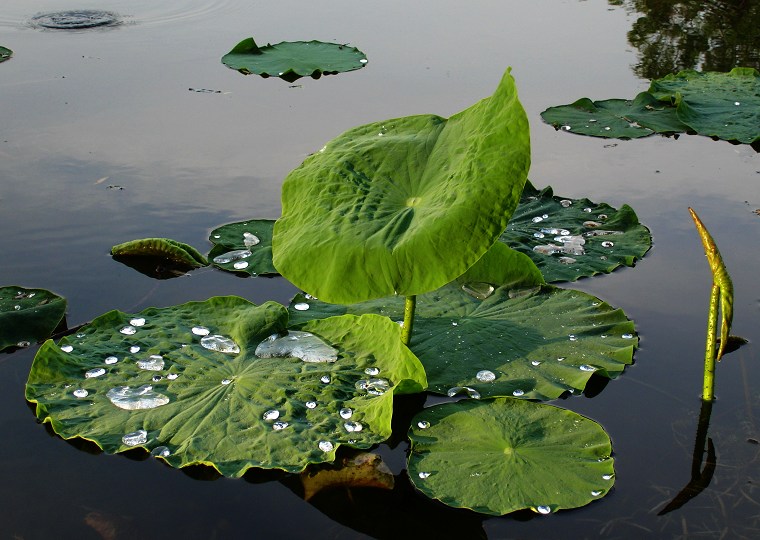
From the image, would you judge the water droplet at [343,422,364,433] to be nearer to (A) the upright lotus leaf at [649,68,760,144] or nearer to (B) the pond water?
(B) the pond water

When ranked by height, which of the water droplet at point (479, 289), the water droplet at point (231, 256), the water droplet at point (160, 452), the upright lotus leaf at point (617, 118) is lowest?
the water droplet at point (231, 256)

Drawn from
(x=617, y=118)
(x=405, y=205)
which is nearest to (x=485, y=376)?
(x=405, y=205)

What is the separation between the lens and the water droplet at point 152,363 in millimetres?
2084

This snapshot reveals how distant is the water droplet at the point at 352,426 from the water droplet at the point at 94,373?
2.07 feet

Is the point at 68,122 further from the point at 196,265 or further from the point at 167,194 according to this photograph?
the point at 196,265

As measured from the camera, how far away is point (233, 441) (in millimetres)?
1852

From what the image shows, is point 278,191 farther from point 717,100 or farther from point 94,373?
point 717,100

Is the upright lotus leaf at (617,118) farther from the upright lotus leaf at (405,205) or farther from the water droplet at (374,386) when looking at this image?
Result: the water droplet at (374,386)

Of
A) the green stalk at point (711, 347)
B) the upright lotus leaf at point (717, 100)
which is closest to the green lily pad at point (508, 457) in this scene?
the green stalk at point (711, 347)

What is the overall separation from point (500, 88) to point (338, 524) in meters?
1.03

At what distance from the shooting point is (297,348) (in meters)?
2.17

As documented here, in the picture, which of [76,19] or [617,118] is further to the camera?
[76,19]

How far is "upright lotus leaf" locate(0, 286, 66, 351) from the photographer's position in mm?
2316

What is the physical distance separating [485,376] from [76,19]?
4.96 m
